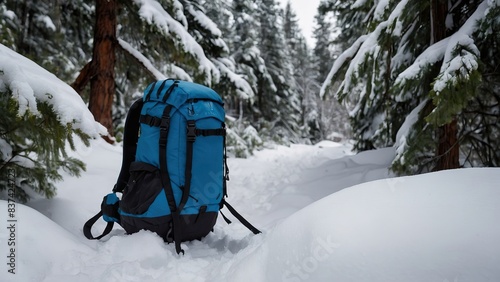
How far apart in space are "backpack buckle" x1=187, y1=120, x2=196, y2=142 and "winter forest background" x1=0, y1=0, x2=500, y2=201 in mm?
757

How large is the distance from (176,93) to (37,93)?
982 millimetres

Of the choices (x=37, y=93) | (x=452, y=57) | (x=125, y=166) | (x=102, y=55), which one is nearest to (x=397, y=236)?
(x=37, y=93)

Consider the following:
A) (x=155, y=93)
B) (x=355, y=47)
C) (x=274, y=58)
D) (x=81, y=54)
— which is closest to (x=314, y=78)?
(x=274, y=58)

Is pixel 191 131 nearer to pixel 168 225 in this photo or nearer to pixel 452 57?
pixel 168 225

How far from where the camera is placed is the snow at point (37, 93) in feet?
5.78

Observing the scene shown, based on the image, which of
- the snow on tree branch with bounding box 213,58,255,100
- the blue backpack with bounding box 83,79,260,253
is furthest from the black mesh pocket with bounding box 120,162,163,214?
the snow on tree branch with bounding box 213,58,255,100

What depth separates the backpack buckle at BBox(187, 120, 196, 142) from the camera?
8.03ft

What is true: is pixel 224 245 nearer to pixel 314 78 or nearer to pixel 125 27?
pixel 125 27

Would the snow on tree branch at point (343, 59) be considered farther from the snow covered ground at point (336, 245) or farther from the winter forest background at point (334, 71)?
the snow covered ground at point (336, 245)

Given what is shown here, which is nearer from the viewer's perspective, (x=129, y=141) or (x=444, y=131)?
(x=129, y=141)

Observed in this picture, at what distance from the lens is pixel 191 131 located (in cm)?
245

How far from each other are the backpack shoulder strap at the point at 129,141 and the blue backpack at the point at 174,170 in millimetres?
194

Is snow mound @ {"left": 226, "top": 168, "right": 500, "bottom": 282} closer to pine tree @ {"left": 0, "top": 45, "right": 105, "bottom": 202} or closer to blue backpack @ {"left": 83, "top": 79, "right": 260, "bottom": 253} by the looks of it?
blue backpack @ {"left": 83, "top": 79, "right": 260, "bottom": 253}

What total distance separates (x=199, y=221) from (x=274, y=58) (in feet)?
65.8
